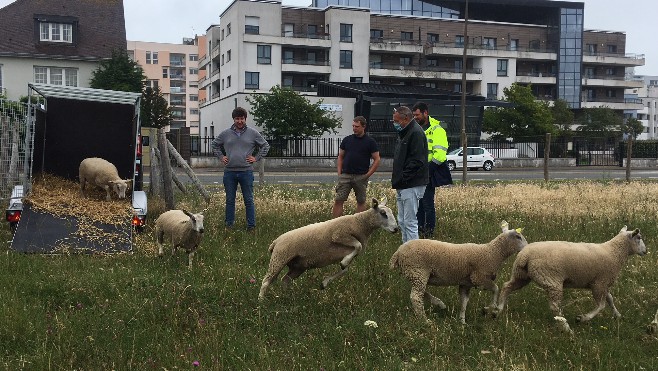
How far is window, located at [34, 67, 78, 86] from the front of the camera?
43156 mm

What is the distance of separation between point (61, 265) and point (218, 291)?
254cm

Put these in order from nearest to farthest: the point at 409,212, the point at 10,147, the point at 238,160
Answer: the point at 409,212, the point at 238,160, the point at 10,147

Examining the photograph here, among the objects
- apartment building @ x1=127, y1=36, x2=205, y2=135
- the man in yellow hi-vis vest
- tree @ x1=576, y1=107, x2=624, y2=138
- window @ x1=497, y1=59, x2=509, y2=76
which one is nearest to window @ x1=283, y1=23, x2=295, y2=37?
window @ x1=497, y1=59, x2=509, y2=76

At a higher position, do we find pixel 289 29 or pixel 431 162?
pixel 289 29

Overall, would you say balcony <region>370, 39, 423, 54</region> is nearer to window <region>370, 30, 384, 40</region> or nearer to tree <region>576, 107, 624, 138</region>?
window <region>370, 30, 384, 40</region>

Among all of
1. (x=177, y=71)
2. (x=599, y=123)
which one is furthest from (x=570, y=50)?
(x=177, y=71)

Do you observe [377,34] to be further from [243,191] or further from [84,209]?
[84,209]

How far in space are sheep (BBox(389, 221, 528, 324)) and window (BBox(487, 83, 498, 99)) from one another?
Answer: 226ft

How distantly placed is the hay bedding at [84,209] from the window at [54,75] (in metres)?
34.8

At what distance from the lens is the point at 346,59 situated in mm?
63656

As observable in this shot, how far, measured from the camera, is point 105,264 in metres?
7.98

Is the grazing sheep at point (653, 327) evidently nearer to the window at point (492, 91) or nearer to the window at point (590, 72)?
the window at point (492, 91)

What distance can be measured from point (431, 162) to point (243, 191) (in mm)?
3308

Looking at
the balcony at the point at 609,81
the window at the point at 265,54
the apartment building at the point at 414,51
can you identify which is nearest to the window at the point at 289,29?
the apartment building at the point at 414,51
